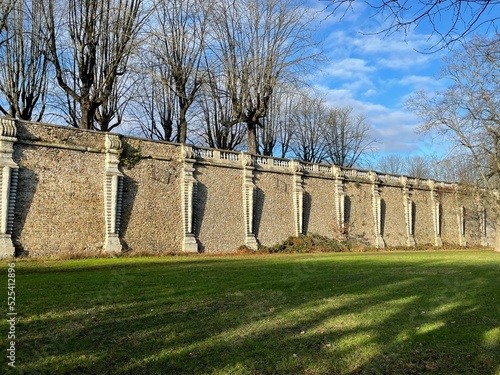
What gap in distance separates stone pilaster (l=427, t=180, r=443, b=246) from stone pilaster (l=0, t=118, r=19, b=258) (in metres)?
34.1

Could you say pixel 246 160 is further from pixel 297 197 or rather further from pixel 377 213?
pixel 377 213

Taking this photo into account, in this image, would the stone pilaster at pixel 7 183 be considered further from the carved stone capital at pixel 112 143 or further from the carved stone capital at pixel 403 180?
the carved stone capital at pixel 403 180

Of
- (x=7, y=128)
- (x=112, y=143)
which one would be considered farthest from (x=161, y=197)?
(x=7, y=128)

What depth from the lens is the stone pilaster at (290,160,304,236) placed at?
29031mm

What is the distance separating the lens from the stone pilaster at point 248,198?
1031 inches

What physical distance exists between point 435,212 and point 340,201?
43.0ft

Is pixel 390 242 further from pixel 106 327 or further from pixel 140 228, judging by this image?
pixel 106 327

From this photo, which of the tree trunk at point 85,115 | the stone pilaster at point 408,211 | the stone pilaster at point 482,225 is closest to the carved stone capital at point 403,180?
the stone pilaster at point 408,211

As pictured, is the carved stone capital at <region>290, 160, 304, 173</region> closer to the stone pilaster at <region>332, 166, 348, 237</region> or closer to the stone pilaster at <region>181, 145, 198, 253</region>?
the stone pilaster at <region>332, 166, 348, 237</region>

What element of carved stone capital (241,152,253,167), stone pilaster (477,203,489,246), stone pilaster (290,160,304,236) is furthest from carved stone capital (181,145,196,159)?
stone pilaster (477,203,489,246)

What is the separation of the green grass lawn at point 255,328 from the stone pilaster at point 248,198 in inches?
631

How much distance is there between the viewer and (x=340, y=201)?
3177 cm

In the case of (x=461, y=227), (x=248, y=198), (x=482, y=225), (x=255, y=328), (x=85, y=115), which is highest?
(x=85, y=115)

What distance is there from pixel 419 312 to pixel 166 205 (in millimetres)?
17669
